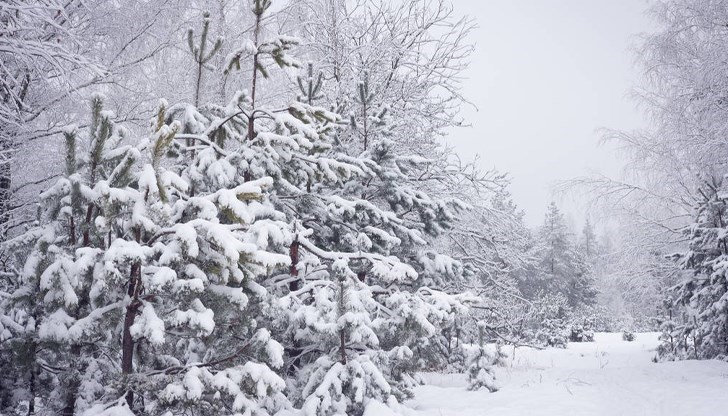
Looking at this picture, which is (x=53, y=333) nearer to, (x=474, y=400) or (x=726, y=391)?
(x=474, y=400)

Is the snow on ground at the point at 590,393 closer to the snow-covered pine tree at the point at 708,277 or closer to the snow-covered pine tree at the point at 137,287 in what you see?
the snow-covered pine tree at the point at 708,277

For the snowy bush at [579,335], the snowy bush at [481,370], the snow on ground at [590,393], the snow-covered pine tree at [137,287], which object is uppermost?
the snow-covered pine tree at [137,287]

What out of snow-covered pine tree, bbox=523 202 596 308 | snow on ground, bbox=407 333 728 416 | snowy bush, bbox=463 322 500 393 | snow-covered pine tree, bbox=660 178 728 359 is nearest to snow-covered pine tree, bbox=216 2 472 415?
snow on ground, bbox=407 333 728 416

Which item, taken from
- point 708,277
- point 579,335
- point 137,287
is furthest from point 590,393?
point 579,335

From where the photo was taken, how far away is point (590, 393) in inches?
246

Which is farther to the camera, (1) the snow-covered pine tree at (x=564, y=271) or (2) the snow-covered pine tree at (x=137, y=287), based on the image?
(1) the snow-covered pine tree at (x=564, y=271)

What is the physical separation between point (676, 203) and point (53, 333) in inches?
485

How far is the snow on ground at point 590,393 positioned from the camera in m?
5.43

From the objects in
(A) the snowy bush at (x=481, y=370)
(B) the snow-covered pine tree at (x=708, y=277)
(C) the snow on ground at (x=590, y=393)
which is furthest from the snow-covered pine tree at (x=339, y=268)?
(B) the snow-covered pine tree at (x=708, y=277)

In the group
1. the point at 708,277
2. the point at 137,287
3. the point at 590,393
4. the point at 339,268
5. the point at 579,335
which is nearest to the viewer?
the point at 137,287

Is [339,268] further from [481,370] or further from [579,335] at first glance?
[579,335]

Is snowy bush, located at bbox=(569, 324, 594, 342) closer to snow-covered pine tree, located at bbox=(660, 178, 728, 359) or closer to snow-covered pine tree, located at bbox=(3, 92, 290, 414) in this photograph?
snow-covered pine tree, located at bbox=(660, 178, 728, 359)

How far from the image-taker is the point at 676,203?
11008mm

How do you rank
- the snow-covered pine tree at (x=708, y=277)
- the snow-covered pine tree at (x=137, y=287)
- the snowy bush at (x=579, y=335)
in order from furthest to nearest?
1. the snowy bush at (x=579, y=335)
2. the snow-covered pine tree at (x=708, y=277)
3. the snow-covered pine tree at (x=137, y=287)
